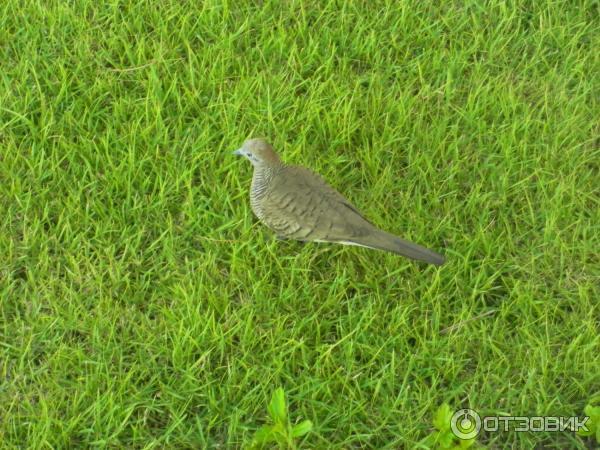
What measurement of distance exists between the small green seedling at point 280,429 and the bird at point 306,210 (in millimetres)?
670

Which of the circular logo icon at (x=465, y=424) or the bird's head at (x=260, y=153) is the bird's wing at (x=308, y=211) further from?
the circular logo icon at (x=465, y=424)

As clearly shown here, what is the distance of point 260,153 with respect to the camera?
2.96 m

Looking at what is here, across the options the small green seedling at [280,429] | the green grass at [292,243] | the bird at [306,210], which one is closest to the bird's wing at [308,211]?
the bird at [306,210]

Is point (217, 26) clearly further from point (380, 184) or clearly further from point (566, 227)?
point (566, 227)

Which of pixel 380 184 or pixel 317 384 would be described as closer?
pixel 317 384

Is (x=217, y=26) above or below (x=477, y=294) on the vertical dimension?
above

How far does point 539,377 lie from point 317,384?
0.84 m

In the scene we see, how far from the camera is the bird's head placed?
9.68ft

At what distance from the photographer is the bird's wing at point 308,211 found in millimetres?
2826

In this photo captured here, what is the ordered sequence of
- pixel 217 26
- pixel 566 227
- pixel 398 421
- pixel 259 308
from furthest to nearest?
pixel 217 26
pixel 566 227
pixel 259 308
pixel 398 421

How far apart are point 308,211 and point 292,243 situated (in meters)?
0.23

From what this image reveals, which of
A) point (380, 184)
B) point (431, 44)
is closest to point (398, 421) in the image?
point (380, 184)

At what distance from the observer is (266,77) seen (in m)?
3.55

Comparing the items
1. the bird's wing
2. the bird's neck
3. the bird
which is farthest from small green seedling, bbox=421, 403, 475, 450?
the bird's neck
